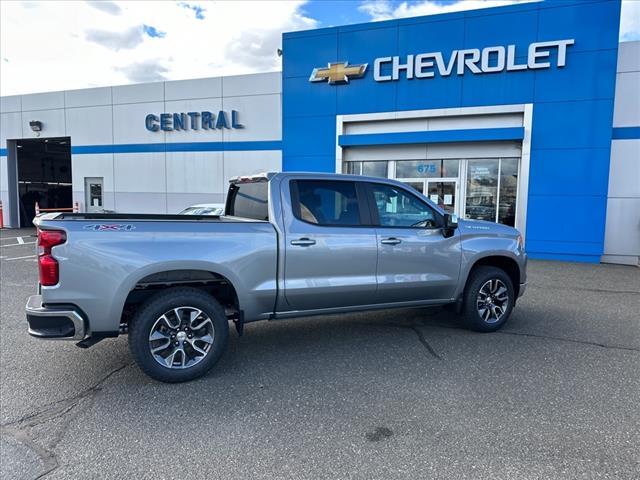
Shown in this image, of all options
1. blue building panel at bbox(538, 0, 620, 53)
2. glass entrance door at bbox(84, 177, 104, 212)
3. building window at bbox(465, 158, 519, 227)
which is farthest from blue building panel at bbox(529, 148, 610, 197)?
glass entrance door at bbox(84, 177, 104, 212)

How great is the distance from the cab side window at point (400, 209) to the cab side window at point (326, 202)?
11.5 inches

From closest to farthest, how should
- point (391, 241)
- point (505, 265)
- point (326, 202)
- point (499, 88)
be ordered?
point (326, 202)
point (391, 241)
point (505, 265)
point (499, 88)

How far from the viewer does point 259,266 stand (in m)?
4.19

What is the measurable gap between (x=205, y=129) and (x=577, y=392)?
49.6 feet

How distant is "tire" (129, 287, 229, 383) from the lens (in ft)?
12.4

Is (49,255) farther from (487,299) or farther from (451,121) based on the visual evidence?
(451,121)

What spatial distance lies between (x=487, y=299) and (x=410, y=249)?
1.34 meters

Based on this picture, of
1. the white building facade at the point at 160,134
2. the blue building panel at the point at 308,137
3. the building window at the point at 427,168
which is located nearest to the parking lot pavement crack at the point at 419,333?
the building window at the point at 427,168

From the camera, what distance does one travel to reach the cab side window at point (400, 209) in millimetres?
4922

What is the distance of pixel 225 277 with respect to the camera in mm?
4059

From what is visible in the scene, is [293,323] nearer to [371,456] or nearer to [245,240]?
[245,240]

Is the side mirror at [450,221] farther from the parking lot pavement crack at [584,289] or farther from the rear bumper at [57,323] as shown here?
the parking lot pavement crack at [584,289]

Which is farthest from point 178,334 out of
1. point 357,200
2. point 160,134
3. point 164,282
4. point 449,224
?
point 160,134

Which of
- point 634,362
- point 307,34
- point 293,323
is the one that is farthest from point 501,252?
point 307,34
